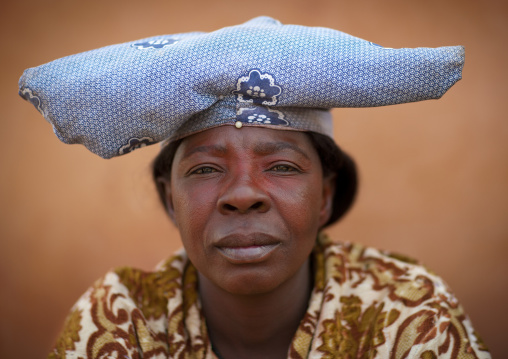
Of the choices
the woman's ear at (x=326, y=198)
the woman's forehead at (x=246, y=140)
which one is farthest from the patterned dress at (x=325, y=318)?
the woman's forehead at (x=246, y=140)

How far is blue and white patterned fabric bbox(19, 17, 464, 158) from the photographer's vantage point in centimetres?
157

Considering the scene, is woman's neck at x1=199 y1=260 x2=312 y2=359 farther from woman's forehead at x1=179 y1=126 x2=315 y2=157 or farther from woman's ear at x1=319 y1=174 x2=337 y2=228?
woman's forehead at x1=179 y1=126 x2=315 y2=157

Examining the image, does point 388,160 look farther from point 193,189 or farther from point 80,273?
point 80,273

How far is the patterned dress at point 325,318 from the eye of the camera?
6.08 feet

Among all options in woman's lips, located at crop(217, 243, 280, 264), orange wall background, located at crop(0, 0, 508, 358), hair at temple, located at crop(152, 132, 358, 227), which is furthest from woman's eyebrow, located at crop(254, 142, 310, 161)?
orange wall background, located at crop(0, 0, 508, 358)

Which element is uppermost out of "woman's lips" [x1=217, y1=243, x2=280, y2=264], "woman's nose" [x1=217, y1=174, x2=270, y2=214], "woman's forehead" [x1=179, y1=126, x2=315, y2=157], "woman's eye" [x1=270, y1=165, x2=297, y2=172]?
"woman's forehead" [x1=179, y1=126, x2=315, y2=157]

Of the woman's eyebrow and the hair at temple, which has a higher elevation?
the woman's eyebrow

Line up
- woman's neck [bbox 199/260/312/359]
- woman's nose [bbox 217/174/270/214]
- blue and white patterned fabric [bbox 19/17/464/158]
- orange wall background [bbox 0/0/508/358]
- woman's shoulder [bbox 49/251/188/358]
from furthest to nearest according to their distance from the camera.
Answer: orange wall background [bbox 0/0/508/358] < woman's neck [bbox 199/260/312/359] < woman's shoulder [bbox 49/251/188/358] < woman's nose [bbox 217/174/270/214] < blue and white patterned fabric [bbox 19/17/464/158]

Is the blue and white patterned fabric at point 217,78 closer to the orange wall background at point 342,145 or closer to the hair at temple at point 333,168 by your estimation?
the hair at temple at point 333,168

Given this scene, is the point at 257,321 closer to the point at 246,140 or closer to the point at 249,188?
the point at 249,188

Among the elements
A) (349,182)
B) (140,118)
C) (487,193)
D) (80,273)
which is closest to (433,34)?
(487,193)

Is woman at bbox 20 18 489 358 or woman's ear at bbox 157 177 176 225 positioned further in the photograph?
woman's ear at bbox 157 177 176 225

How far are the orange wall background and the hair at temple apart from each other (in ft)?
2.82

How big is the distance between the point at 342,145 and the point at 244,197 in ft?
6.00
